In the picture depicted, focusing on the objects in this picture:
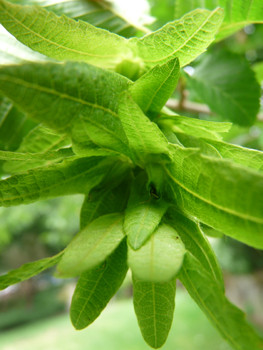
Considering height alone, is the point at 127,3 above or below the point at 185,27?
above

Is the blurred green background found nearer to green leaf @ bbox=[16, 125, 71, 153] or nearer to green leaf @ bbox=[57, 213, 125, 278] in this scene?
green leaf @ bbox=[16, 125, 71, 153]

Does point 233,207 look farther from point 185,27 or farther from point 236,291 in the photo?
point 236,291

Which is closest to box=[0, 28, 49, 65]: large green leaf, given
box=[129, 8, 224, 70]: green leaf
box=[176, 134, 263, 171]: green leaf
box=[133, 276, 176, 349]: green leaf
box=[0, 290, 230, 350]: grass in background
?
box=[129, 8, 224, 70]: green leaf

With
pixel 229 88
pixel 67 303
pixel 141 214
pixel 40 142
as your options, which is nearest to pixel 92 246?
pixel 141 214

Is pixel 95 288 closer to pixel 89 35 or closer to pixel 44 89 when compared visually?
pixel 44 89

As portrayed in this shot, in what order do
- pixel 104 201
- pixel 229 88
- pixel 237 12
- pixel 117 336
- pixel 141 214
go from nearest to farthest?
pixel 141 214 < pixel 104 201 < pixel 237 12 < pixel 229 88 < pixel 117 336

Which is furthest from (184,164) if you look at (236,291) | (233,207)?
(236,291)
